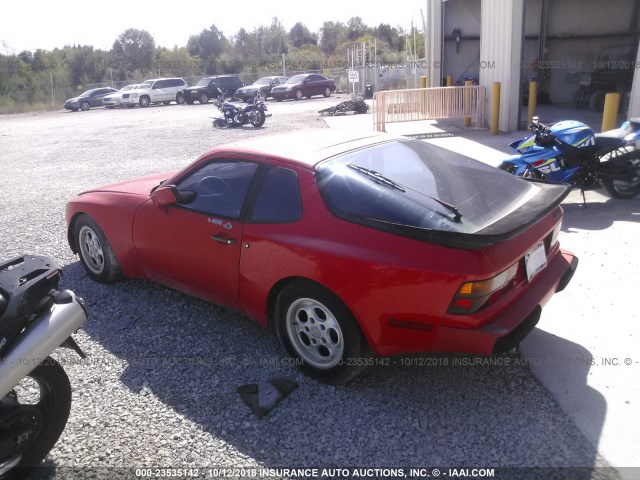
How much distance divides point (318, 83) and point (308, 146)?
29.2 meters

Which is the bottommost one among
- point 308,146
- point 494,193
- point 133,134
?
point 133,134

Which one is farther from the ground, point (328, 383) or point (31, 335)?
point (31, 335)

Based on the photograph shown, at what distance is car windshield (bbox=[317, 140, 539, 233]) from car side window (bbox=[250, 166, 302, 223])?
0.20m

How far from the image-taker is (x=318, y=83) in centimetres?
3169

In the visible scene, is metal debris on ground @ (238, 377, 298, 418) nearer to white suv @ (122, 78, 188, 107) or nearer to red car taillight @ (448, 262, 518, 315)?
red car taillight @ (448, 262, 518, 315)

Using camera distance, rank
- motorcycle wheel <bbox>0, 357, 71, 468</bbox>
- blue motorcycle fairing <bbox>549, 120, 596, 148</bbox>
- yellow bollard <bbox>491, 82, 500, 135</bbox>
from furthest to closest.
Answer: yellow bollard <bbox>491, 82, 500, 135</bbox>, blue motorcycle fairing <bbox>549, 120, 596, 148</bbox>, motorcycle wheel <bbox>0, 357, 71, 468</bbox>

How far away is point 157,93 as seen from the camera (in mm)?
33656

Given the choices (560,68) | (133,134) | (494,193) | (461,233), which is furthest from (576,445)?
(560,68)

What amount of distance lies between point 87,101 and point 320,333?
35.6m

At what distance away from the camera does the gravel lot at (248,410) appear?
9.17 feet

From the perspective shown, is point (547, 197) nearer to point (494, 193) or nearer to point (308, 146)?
point (494, 193)

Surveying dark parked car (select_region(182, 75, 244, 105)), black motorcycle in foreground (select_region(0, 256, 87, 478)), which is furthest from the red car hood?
dark parked car (select_region(182, 75, 244, 105))

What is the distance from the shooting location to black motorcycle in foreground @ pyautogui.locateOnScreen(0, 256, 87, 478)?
2461mm

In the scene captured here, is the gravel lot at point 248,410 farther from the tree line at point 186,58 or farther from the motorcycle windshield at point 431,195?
the tree line at point 186,58
